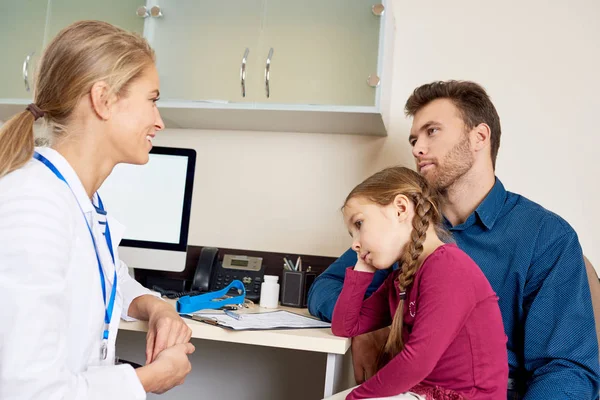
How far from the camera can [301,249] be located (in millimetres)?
2246

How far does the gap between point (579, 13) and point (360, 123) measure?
2.89ft

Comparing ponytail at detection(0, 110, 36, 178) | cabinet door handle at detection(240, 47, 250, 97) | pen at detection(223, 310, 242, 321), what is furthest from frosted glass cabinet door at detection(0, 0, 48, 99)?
ponytail at detection(0, 110, 36, 178)

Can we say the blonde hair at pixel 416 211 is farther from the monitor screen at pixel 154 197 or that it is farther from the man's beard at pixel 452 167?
the monitor screen at pixel 154 197

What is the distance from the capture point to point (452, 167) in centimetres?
168

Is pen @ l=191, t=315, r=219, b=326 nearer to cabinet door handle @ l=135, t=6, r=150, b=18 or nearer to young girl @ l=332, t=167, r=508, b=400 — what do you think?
young girl @ l=332, t=167, r=508, b=400

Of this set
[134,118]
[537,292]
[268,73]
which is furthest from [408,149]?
[134,118]

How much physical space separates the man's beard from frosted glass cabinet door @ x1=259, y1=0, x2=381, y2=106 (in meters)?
0.39

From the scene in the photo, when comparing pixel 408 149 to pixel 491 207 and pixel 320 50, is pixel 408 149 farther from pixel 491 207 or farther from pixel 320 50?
pixel 491 207

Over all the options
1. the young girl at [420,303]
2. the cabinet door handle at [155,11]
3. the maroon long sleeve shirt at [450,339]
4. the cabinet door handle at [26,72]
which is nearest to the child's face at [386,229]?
the young girl at [420,303]

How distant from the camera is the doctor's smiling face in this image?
114 cm

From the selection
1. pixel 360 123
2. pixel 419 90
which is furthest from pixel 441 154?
pixel 360 123

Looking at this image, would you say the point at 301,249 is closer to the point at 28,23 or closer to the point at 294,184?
the point at 294,184

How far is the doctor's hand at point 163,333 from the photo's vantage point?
1.19 m

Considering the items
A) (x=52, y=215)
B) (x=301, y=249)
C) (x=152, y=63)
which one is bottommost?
(x=301, y=249)
